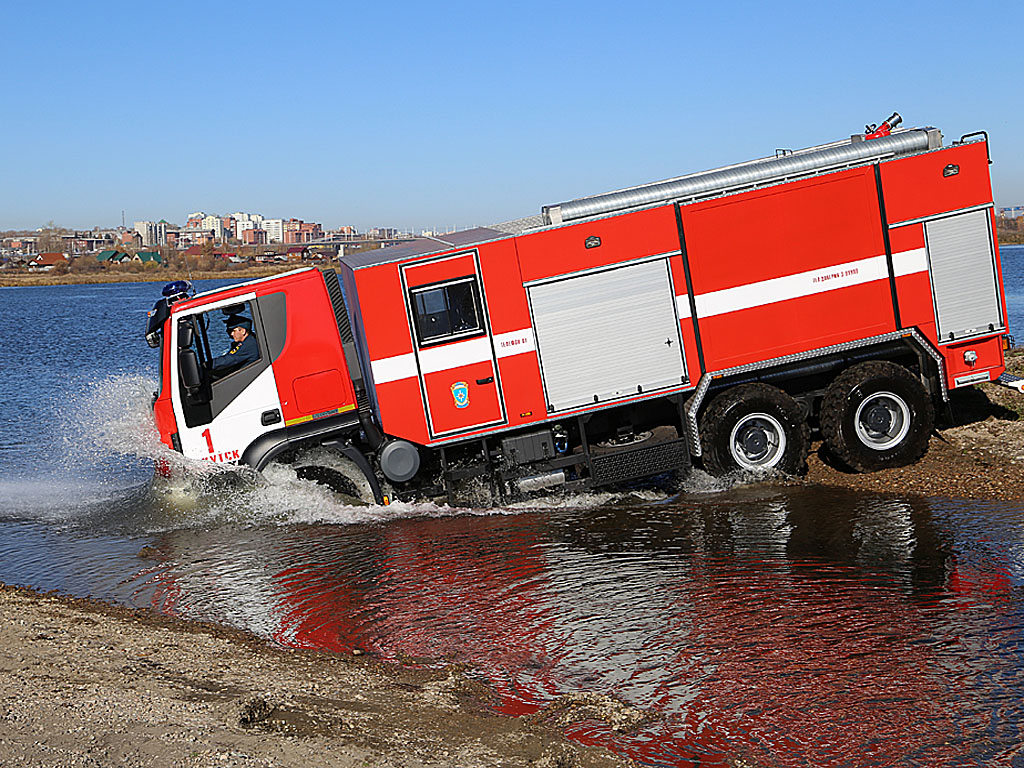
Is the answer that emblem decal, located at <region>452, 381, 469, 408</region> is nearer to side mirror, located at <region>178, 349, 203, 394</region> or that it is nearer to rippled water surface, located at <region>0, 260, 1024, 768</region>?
rippled water surface, located at <region>0, 260, 1024, 768</region>

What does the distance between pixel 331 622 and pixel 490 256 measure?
16.2 feet

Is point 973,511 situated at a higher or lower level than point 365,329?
lower

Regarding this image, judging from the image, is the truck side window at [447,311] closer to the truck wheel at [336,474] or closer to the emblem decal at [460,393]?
the emblem decal at [460,393]

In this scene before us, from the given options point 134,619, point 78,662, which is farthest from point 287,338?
point 78,662

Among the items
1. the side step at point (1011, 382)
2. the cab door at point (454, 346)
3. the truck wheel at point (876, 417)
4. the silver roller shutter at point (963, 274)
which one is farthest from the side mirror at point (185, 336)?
the side step at point (1011, 382)

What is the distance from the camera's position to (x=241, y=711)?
241 inches

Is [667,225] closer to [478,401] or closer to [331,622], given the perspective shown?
[478,401]

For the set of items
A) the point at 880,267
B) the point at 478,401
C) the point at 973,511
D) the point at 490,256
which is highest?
the point at 490,256

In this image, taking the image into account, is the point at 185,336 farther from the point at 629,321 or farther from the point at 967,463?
the point at 967,463

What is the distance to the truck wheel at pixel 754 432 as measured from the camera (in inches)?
475

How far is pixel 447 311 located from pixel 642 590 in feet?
14.6

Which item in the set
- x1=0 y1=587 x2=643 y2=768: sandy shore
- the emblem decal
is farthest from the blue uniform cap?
x1=0 y1=587 x2=643 y2=768: sandy shore

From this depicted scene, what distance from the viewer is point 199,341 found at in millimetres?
11797

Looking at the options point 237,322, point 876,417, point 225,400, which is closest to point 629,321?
point 876,417
